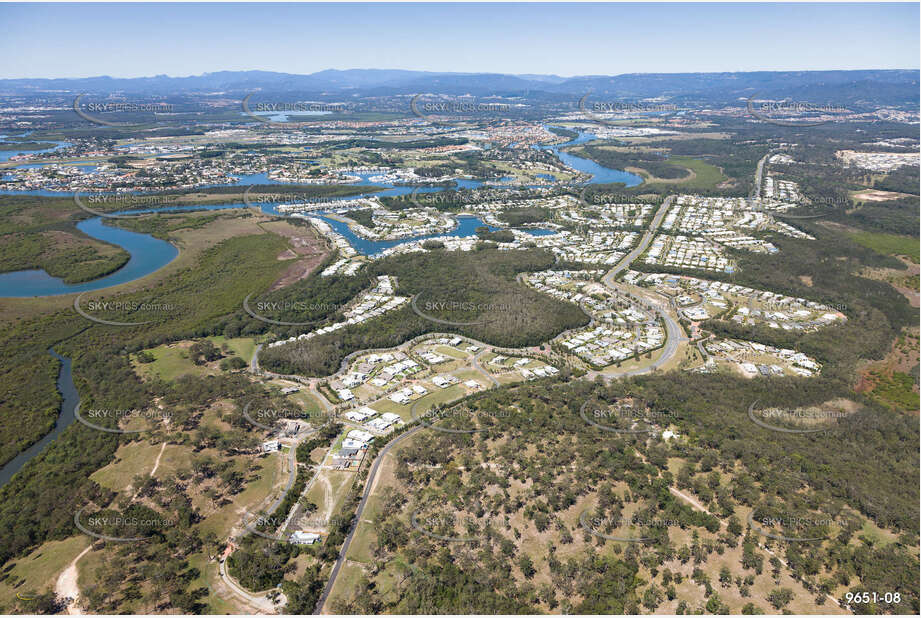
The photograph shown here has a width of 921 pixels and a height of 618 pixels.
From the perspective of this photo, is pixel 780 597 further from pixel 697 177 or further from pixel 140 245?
pixel 697 177

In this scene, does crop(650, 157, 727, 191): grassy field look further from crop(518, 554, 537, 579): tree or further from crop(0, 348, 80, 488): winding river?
crop(0, 348, 80, 488): winding river

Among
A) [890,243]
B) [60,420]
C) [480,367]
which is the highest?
[890,243]

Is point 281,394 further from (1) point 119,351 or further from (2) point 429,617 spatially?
(2) point 429,617

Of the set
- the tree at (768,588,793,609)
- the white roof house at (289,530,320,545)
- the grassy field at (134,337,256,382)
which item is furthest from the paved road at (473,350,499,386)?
the tree at (768,588,793,609)

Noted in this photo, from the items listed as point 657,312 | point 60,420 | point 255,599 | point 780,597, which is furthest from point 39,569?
point 657,312

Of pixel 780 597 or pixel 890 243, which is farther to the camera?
pixel 890 243

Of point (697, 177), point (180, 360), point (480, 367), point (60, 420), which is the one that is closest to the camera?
point (60, 420)

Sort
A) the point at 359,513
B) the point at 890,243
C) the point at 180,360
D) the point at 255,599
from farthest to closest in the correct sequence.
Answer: the point at 890,243 → the point at 180,360 → the point at 359,513 → the point at 255,599
